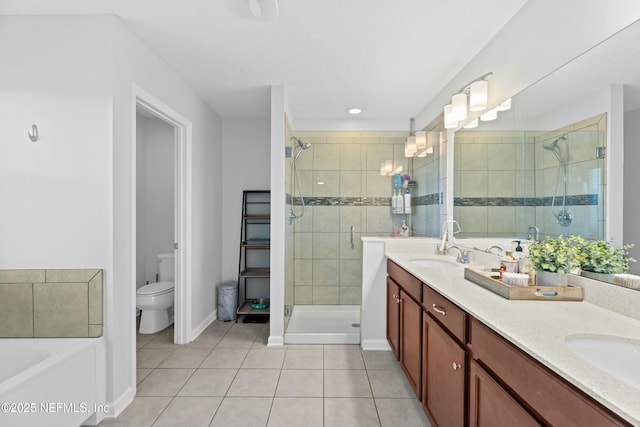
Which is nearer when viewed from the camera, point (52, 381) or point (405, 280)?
point (52, 381)

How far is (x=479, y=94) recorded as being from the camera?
2189 millimetres

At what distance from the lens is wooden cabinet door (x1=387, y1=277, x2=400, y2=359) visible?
2410mm

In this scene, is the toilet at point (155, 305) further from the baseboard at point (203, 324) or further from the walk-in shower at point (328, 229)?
the walk-in shower at point (328, 229)

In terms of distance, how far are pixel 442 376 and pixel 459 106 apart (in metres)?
1.93

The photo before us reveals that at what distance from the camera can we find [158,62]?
243cm

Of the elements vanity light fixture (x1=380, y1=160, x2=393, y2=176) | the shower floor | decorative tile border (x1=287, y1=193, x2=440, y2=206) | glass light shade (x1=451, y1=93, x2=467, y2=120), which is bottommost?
the shower floor

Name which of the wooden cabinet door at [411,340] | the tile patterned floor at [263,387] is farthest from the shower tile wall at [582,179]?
the tile patterned floor at [263,387]

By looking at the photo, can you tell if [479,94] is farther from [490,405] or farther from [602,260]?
[490,405]

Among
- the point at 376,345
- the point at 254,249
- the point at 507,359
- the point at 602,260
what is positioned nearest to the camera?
the point at 507,359

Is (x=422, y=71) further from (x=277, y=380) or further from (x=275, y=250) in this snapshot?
(x=277, y=380)

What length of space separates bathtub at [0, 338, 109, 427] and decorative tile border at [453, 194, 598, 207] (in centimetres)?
253

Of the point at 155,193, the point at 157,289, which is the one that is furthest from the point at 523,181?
the point at 155,193

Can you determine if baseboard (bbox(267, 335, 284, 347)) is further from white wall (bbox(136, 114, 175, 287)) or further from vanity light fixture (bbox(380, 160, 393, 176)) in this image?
vanity light fixture (bbox(380, 160, 393, 176))

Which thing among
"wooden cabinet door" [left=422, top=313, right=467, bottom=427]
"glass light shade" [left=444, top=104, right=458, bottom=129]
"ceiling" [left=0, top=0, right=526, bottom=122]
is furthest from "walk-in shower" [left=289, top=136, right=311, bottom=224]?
"wooden cabinet door" [left=422, top=313, right=467, bottom=427]
